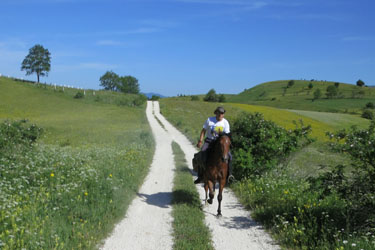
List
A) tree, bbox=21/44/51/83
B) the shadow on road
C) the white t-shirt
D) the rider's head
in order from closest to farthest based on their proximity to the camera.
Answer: the rider's head, the white t-shirt, the shadow on road, tree, bbox=21/44/51/83

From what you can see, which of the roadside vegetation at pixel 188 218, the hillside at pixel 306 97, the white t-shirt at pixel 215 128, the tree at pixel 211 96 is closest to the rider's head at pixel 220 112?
the white t-shirt at pixel 215 128

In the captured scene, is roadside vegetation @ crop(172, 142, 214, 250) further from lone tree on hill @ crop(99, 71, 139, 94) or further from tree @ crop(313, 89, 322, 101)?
lone tree on hill @ crop(99, 71, 139, 94)

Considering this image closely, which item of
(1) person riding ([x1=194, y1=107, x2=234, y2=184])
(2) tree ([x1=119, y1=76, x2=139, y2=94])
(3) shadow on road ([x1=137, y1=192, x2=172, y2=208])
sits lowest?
Result: (3) shadow on road ([x1=137, y1=192, x2=172, y2=208])

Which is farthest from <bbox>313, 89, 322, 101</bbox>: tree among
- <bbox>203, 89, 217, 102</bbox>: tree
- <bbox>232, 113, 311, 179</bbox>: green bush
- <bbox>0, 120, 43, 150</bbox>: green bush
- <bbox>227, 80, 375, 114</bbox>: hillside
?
<bbox>0, 120, 43, 150</bbox>: green bush

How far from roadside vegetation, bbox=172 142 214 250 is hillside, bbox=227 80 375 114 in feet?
280

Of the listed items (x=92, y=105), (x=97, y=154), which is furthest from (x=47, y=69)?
(x=97, y=154)

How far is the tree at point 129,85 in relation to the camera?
147 metres

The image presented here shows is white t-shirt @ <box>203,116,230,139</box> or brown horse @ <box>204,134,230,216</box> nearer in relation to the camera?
brown horse @ <box>204,134,230,216</box>

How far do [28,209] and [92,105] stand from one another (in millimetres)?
60318

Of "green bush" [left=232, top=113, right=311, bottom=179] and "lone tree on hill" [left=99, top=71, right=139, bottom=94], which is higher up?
"lone tree on hill" [left=99, top=71, right=139, bottom=94]

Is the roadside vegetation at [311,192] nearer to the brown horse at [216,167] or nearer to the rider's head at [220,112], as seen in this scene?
the brown horse at [216,167]

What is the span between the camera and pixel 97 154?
48.9 ft

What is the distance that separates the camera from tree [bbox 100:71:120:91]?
144125 mm

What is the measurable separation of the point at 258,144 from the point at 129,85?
14417 cm
